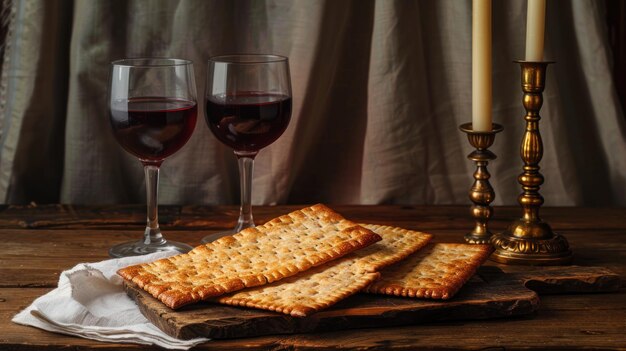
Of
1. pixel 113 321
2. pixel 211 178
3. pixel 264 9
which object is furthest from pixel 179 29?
pixel 113 321

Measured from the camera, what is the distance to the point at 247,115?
1.24 m

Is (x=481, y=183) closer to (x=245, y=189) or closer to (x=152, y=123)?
(x=245, y=189)

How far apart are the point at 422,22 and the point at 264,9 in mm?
285

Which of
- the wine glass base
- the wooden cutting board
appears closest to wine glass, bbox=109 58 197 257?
the wine glass base

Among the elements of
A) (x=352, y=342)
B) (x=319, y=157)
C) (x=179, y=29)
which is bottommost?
(x=352, y=342)

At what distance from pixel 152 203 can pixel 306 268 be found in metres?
0.34

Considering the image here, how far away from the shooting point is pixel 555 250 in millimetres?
1228

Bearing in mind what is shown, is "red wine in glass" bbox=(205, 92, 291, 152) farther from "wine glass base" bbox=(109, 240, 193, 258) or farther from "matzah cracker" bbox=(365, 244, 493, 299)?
"matzah cracker" bbox=(365, 244, 493, 299)

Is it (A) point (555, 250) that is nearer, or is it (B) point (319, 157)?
(A) point (555, 250)

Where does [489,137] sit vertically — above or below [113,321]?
above

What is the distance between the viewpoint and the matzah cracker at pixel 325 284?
0.95 m

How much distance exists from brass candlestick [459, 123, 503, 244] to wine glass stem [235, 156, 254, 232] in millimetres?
309

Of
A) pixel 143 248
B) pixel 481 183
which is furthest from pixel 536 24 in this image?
pixel 143 248

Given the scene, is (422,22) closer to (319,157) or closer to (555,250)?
(319,157)
